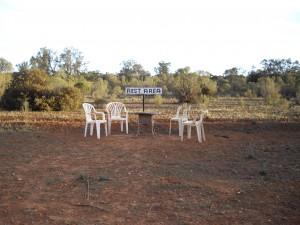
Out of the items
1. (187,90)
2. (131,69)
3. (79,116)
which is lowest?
(79,116)

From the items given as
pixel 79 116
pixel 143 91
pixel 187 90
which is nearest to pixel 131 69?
pixel 187 90

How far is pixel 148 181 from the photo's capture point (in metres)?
6.14

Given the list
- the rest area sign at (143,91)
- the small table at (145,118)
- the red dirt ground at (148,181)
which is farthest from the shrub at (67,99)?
the red dirt ground at (148,181)

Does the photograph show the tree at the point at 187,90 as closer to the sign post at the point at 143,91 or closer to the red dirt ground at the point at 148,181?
the sign post at the point at 143,91

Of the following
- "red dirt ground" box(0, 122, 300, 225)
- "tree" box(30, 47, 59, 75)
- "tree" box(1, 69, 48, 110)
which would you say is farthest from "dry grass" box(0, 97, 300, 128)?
"tree" box(30, 47, 59, 75)

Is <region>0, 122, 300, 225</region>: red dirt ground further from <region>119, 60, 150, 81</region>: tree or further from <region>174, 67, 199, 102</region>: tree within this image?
<region>119, 60, 150, 81</region>: tree

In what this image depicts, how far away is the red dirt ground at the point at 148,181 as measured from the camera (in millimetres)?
4716

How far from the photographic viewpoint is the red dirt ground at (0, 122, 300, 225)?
15.5 feet

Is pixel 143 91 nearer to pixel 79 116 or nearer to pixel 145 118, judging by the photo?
pixel 145 118

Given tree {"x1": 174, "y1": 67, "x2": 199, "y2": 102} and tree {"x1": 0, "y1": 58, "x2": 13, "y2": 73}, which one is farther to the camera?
tree {"x1": 0, "y1": 58, "x2": 13, "y2": 73}

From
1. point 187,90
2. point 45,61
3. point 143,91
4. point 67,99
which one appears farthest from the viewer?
point 45,61

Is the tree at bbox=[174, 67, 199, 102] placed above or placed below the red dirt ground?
above

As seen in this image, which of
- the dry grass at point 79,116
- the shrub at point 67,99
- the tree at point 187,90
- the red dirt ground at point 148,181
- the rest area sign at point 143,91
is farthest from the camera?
the tree at point 187,90

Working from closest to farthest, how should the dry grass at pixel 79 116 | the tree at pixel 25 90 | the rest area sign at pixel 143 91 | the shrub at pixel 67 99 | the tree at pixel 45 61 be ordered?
the rest area sign at pixel 143 91 < the dry grass at pixel 79 116 < the shrub at pixel 67 99 < the tree at pixel 25 90 < the tree at pixel 45 61
